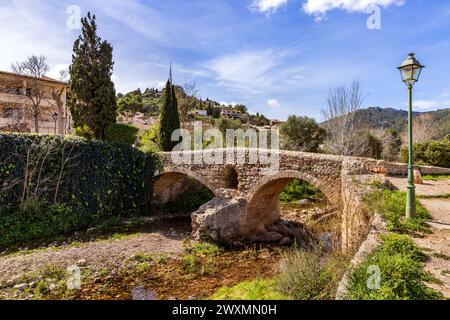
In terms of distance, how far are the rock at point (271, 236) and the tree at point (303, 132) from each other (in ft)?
47.2

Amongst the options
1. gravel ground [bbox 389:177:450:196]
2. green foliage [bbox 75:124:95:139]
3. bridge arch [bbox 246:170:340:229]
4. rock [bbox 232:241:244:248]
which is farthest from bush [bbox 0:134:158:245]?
gravel ground [bbox 389:177:450:196]

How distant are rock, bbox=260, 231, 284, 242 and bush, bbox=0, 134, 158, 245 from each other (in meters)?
7.12

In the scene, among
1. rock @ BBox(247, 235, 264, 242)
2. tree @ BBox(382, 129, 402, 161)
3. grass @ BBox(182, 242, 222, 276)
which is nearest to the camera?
grass @ BBox(182, 242, 222, 276)

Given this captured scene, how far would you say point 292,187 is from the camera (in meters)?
19.6

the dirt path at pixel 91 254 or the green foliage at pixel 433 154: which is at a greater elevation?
the green foliage at pixel 433 154

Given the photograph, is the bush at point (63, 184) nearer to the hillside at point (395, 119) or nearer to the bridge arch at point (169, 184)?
the bridge arch at point (169, 184)

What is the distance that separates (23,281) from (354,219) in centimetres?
888

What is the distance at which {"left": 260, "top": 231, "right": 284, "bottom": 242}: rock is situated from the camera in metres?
12.4

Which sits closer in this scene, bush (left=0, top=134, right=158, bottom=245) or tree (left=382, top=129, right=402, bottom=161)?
bush (left=0, top=134, right=158, bottom=245)

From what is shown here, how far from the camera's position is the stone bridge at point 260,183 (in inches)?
341

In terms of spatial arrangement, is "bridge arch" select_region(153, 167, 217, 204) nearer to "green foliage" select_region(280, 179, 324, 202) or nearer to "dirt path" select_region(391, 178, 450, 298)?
"green foliage" select_region(280, 179, 324, 202)

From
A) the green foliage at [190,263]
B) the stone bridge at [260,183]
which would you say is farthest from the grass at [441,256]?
the green foliage at [190,263]
